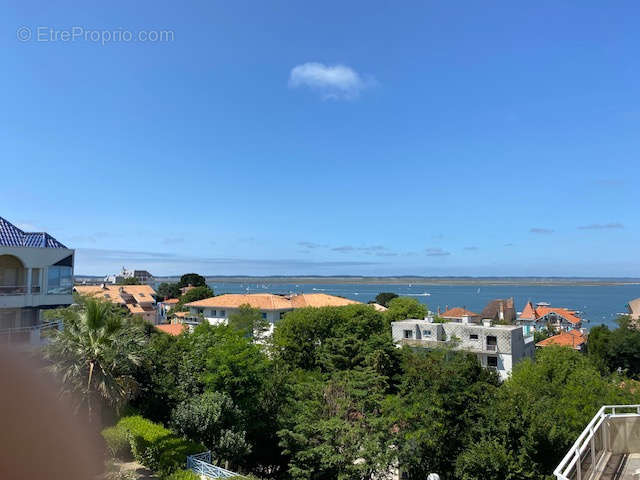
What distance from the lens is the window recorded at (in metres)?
26.2

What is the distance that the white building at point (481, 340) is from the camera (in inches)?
1770

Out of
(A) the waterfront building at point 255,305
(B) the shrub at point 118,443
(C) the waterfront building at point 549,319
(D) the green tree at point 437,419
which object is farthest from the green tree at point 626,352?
(B) the shrub at point 118,443

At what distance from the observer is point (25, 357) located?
2.02m

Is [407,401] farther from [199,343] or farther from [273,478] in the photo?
[199,343]

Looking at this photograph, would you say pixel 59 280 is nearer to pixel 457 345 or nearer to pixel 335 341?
pixel 335 341

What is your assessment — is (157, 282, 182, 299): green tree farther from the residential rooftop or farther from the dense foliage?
the dense foliage

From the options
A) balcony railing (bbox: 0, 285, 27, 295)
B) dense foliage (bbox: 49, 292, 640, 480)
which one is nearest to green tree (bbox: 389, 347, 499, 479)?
dense foliage (bbox: 49, 292, 640, 480)

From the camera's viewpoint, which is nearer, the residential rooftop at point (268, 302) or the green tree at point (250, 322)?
the green tree at point (250, 322)

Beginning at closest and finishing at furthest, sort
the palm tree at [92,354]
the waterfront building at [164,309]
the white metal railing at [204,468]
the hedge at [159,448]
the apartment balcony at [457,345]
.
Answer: the white metal railing at [204,468], the palm tree at [92,354], the hedge at [159,448], the apartment balcony at [457,345], the waterfront building at [164,309]

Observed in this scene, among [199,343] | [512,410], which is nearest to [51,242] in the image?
[199,343]

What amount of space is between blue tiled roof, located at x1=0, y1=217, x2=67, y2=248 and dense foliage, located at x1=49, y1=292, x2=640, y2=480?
29.3 ft

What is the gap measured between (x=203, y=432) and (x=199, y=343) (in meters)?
7.77

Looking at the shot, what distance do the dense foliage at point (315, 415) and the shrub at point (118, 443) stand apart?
38mm

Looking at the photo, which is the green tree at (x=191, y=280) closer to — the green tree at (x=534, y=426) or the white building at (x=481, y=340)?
the white building at (x=481, y=340)
